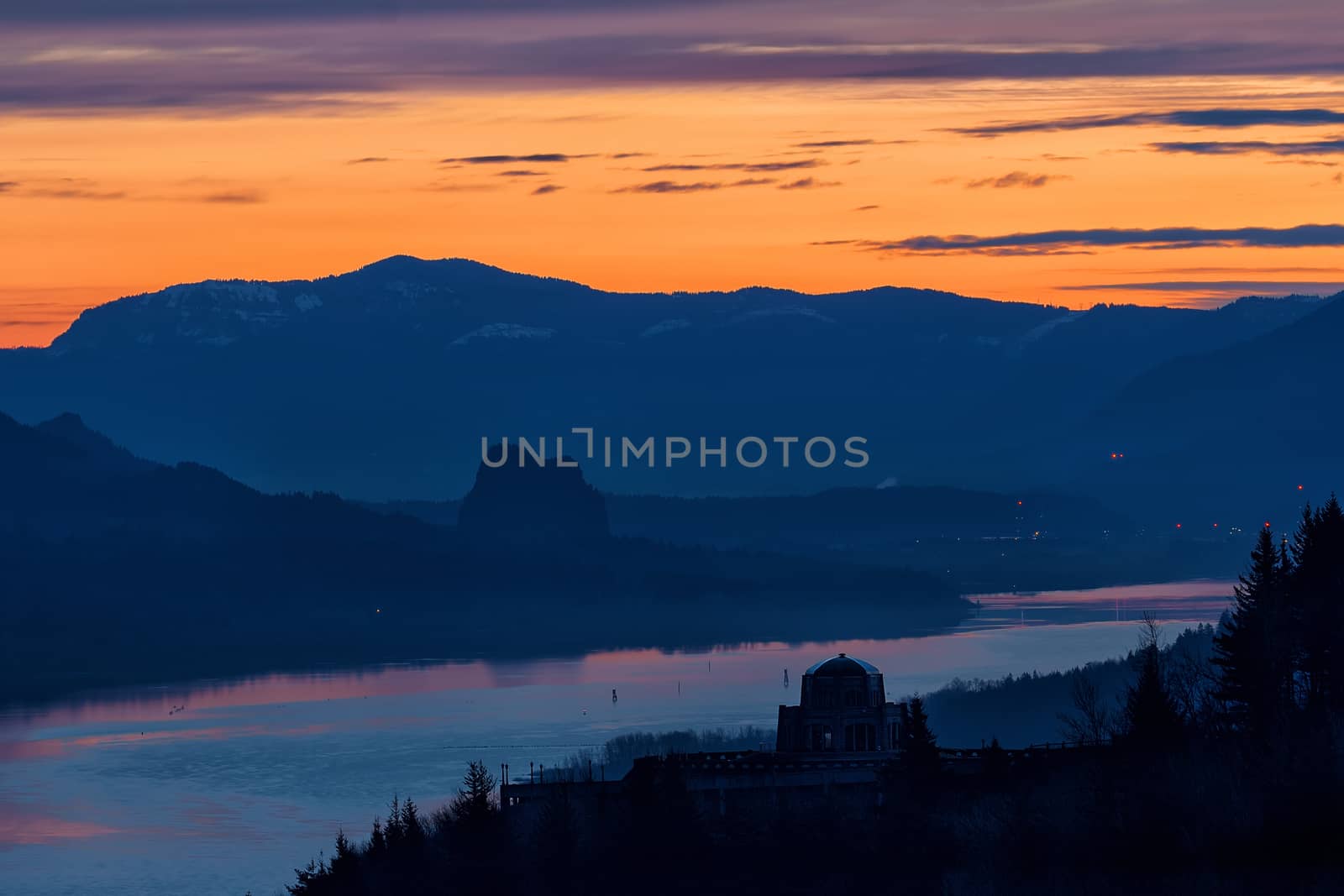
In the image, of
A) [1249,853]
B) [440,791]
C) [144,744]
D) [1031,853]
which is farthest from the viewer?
[144,744]

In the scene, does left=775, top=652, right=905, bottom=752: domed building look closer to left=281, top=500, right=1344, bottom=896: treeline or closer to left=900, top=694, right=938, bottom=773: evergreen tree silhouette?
left=281, top=500, right=1344, bottom=896: treeline

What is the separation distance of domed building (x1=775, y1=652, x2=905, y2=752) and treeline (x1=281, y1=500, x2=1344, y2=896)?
1884 cm

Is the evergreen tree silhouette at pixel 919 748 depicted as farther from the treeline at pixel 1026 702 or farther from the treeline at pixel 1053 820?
the treeline at pixel 1026 702

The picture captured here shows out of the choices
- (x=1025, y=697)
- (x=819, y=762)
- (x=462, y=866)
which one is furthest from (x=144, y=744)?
(x=462, y=866)

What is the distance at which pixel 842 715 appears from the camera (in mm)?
116188

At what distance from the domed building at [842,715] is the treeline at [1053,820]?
18.8 m

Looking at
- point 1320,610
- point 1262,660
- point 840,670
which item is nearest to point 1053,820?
point 1262,660

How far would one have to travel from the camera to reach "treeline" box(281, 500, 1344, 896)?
2650 inches

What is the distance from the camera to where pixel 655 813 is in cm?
8538

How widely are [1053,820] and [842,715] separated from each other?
42.8 metres

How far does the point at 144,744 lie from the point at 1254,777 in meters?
142

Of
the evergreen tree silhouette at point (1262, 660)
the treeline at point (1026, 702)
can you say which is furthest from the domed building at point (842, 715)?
the evergreen tree silhouette at point (1262, 660)

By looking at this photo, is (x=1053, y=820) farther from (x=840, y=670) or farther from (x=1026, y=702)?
(x=1026, y=702)

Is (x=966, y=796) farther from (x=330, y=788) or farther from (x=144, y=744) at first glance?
(x=144, y=744)
